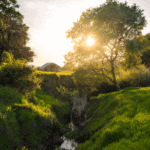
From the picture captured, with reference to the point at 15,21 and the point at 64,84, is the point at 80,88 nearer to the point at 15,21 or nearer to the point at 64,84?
the point at 64,84

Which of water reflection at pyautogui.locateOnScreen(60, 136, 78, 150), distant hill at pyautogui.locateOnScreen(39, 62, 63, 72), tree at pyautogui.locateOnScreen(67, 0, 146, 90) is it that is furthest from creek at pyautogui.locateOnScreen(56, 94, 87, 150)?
distant hill at pyautogui.locateOnScreen(39, 62, 63, 72)

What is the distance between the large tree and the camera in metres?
18.6

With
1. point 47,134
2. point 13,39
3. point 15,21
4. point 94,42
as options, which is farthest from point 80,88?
point 15,21

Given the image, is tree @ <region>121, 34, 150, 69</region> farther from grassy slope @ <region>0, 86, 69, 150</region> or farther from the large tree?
the large tree

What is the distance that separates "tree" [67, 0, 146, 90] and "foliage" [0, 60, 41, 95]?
28.9 ft

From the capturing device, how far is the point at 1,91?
10.3m

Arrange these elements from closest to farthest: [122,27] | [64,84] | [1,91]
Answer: [1,91] < [122,27] < [64,84]

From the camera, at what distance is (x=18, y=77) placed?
41.3 ft

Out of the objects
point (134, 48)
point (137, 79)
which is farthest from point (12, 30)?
point (137, 79)

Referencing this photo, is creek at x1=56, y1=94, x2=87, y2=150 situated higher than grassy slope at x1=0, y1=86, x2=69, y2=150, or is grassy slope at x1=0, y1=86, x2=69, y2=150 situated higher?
grassy slope at x1=0, y1=86, x2=69, y2=150

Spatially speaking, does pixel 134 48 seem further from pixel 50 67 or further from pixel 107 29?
pixel 50 67

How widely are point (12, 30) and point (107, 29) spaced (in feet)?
60.5

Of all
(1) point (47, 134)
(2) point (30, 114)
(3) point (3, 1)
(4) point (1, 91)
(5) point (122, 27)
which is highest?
(3) point (3, 1)

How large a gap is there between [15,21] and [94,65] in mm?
18252
